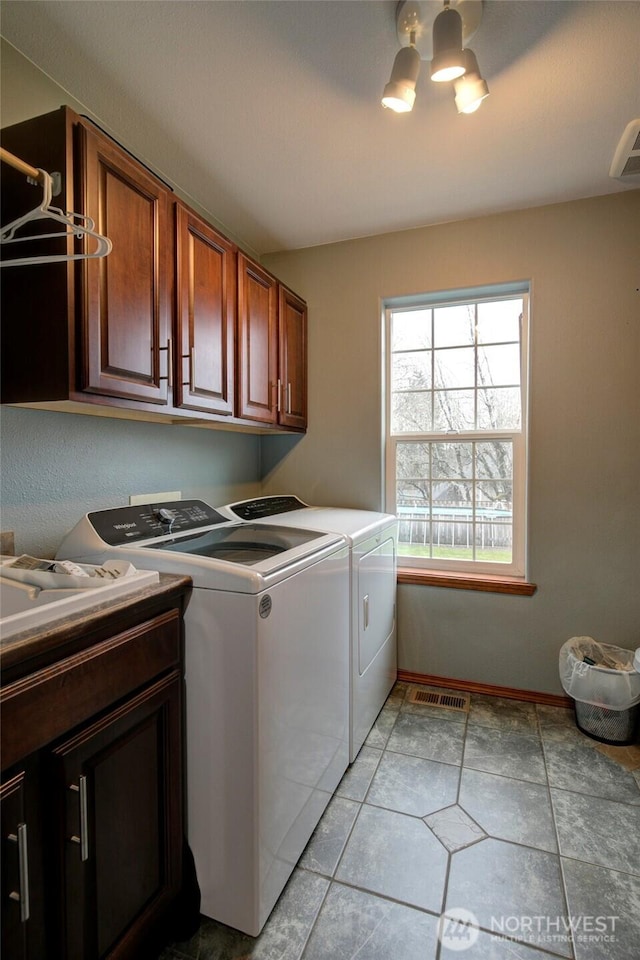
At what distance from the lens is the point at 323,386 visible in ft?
8.94

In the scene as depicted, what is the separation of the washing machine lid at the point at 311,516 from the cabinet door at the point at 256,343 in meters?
0.45

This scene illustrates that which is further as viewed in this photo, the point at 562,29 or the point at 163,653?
the point at 562,29

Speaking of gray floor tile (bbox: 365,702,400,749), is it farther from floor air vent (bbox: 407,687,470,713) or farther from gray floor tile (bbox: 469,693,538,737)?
gray floor tile (bbox: 469,693,538,737)

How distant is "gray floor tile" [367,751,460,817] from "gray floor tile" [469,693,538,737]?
410 mm

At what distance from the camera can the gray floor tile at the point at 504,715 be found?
2148 mm

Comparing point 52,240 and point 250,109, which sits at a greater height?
point 250,109

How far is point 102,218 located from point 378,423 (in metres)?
1.69

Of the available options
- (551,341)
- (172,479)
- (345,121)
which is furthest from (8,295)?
(551,341)

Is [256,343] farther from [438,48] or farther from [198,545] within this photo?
[438,48]

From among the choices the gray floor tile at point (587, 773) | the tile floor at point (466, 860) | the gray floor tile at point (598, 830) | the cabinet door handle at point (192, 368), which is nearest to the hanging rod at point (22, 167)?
the cabinet door handle at point (192, 368)

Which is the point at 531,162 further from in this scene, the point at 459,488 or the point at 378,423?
the point at 459,488

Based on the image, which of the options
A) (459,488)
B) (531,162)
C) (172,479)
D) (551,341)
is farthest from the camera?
(459,488)

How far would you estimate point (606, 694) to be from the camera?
6.49ft

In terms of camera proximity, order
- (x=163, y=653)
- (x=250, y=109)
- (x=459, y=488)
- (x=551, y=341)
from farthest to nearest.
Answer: (x=459, y=488)
(x=551, y=341)
(x=250, y=109)
(x=163, y=653)
